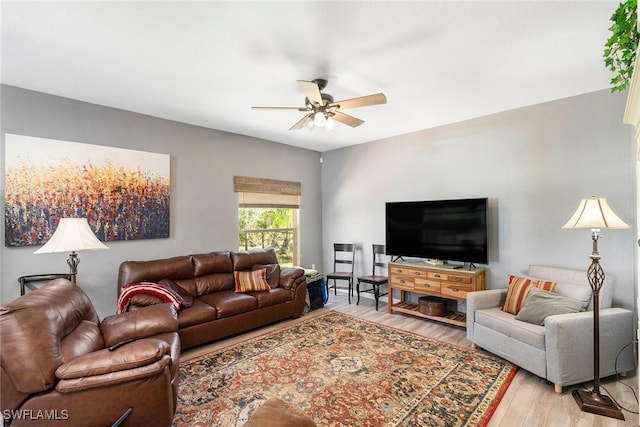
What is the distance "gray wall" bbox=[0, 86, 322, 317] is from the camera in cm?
302

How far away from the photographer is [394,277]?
14.4 feet

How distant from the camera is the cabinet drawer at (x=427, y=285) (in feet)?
12.9

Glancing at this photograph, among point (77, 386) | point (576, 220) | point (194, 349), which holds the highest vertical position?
point (576, 220)

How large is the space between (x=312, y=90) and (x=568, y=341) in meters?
2.92

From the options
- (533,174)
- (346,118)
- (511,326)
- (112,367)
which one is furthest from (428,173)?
(112,367)

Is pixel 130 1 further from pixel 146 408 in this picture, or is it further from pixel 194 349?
pixel 194 349

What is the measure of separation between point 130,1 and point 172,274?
282 centimetres


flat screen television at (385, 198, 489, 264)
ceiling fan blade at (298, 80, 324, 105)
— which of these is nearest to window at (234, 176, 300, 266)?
flat screen television at (385, 198, 489, 264)

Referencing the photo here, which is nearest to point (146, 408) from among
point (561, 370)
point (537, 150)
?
point (561, 370)

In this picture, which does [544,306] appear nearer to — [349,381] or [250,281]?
[349,381]

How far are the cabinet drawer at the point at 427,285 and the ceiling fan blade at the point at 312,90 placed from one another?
2744 millimetres

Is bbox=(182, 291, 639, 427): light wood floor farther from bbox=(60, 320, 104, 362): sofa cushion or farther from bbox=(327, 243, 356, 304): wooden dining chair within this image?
bbox=(327, 243, 356, 304): wooden dining chair

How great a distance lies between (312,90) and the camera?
2.49 meters

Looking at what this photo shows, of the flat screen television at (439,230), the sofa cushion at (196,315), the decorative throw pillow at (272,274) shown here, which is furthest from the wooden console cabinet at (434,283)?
the sofa cushion at (196,315)
